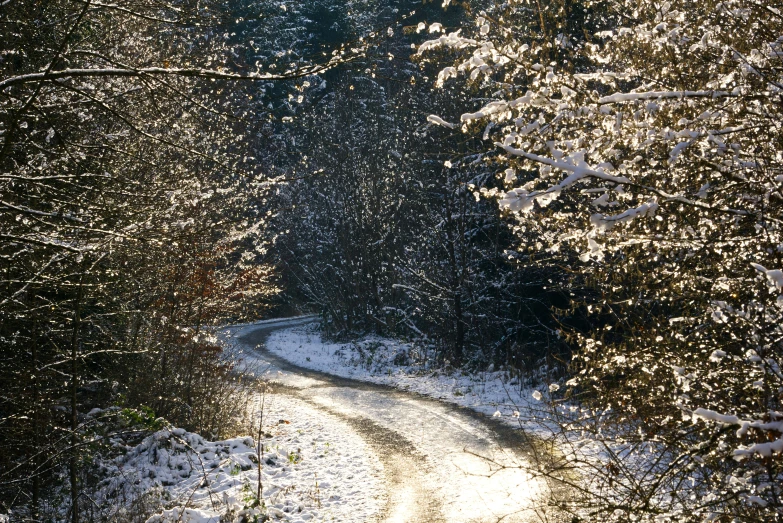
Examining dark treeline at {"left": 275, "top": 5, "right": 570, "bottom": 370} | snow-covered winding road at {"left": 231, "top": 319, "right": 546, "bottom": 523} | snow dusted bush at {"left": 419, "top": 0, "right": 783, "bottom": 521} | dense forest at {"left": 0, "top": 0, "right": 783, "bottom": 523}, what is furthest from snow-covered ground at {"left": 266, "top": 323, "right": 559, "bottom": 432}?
snow dusted bush at {"left": 419, "top": 0, "right": 783, "bottom": 521}

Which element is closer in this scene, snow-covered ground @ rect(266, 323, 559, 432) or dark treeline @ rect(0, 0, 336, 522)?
dark treeline @ rect(0, 0, 336, 522)

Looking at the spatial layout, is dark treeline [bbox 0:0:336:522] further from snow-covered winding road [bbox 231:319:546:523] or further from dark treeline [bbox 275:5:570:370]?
dark treeline [bbox 275:5:570:370]

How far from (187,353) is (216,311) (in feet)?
4.12

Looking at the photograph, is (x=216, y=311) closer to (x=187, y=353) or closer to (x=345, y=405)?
(x=187, y=353)

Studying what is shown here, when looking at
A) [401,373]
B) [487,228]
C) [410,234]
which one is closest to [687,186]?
[487,228]

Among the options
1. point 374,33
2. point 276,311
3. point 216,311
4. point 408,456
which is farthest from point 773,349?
point 276,311

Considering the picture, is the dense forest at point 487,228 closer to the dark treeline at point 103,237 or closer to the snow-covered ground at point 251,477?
the dark treeline at point 103,237

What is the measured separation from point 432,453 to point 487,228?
954cm

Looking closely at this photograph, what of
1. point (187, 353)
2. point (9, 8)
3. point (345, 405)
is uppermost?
point (9, 8)

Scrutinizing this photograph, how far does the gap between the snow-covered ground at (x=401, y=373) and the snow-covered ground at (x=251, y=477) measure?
287 cm

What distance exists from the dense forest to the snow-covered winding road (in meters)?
1.16

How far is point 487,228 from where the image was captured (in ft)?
64.2

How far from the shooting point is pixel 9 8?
6.91 m

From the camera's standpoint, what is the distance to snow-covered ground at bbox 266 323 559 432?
15.3 meters
